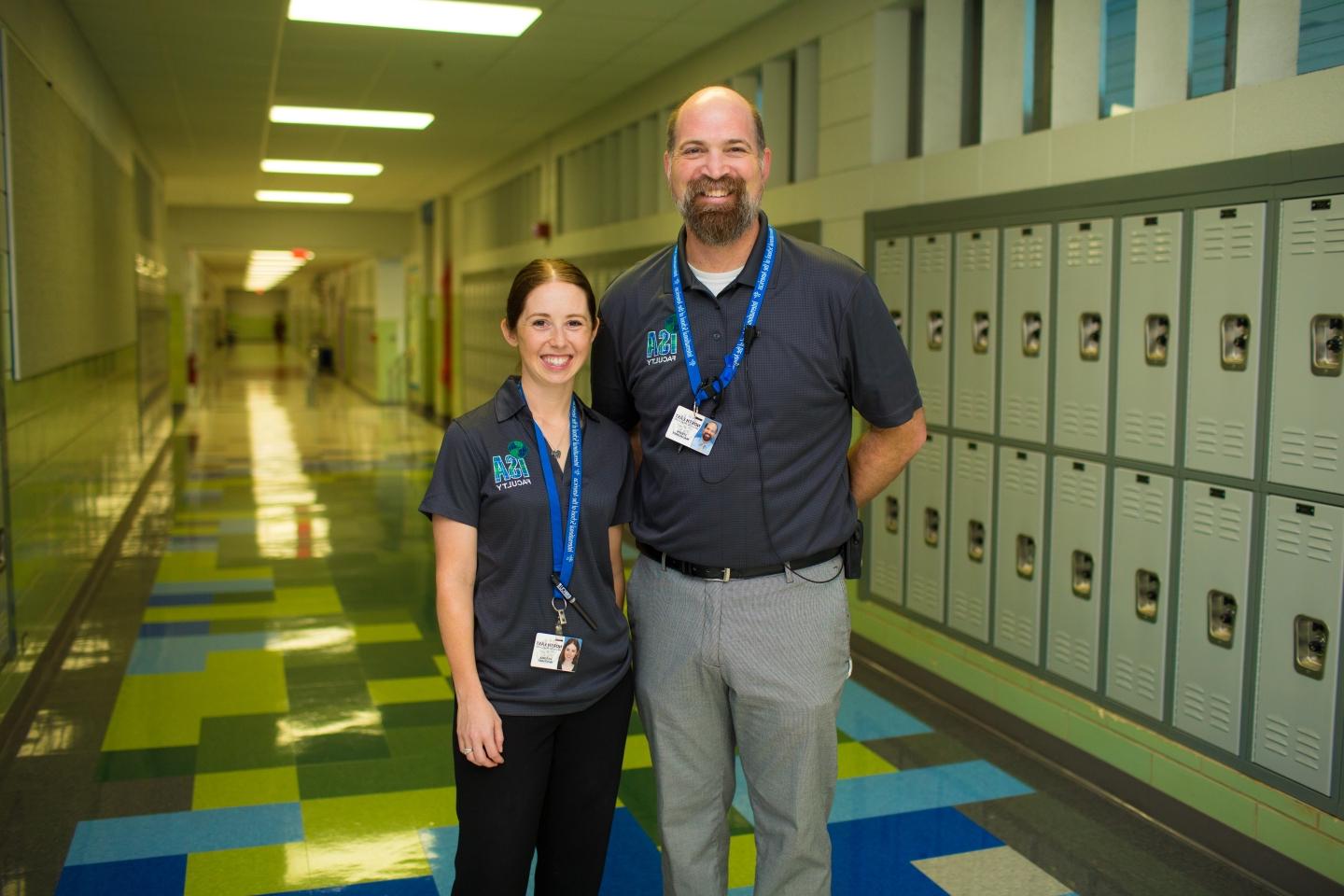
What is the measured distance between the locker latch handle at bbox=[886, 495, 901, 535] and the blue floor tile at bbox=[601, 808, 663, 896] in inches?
87.3

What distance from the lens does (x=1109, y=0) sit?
14.4 feet

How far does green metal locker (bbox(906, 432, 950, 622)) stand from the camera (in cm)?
497

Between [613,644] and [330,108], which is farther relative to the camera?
[330,108]

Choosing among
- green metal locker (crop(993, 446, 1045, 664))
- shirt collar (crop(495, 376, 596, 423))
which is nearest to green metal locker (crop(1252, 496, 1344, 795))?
green metal locker (crop(993, 446, 1045, 664))

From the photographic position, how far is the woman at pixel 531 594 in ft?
6.74

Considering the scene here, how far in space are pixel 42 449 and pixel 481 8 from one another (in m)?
3.23

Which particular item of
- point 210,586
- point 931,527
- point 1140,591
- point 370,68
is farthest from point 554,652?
point 370,68

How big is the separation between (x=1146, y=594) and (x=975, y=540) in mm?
995

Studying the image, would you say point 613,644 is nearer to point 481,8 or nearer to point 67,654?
point 67,654

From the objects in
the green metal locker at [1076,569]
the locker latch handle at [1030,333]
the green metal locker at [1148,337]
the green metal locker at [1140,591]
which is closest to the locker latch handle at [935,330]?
the locker latch handle at [1030,333]

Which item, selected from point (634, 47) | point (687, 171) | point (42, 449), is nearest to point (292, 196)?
point (634, 47)

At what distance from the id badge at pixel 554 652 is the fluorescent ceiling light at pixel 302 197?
15675 mm

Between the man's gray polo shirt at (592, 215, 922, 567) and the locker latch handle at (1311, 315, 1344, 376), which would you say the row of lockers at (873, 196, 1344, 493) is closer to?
the locker latch handle at (1311, 315, 1344, 376)

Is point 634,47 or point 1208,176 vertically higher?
point 634,47
